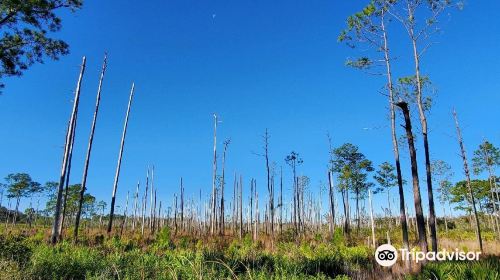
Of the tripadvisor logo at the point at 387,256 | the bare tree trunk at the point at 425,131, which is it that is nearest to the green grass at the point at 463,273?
the tripadvisor logo at the point at 387,256

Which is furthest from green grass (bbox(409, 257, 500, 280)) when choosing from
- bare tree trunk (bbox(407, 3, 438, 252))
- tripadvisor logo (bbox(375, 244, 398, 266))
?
bare tree trunk (bbox(407, 3, 438, 252))

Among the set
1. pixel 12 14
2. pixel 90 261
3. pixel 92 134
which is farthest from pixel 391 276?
pixel 92 134

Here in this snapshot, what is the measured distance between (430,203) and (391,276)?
25.8 ft

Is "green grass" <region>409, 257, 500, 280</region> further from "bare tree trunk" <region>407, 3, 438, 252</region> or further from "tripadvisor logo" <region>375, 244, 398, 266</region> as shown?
"bare tree trunk" <region>407, 3, 438, 252</region>

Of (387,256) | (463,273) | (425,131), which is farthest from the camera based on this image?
(425,131)

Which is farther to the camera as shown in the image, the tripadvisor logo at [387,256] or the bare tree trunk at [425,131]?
the bare tree trunk at [425,131]

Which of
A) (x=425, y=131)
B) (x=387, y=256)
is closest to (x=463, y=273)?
(x=387, y=256)

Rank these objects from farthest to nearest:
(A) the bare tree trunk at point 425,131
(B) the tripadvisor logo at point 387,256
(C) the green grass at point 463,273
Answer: (A) the bare tree trunk at point 425,131
(B) the tripadvisor logo at point 387,256
(C) the green grass at point 463,273

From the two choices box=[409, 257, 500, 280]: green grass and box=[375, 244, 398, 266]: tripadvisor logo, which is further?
box=[375, 244, 398, 266]: tripadvisor logo

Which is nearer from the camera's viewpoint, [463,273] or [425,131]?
[463,273]

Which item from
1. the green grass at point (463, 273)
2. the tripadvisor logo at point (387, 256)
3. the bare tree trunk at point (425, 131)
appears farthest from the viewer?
the bare tree trunk at point (425, 131)

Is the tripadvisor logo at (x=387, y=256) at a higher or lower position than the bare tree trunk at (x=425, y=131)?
lower

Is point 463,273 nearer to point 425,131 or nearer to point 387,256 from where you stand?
point 387,256

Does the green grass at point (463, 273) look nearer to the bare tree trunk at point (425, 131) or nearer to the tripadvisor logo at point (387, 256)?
the tripadvisor logo at point (387, 256)
